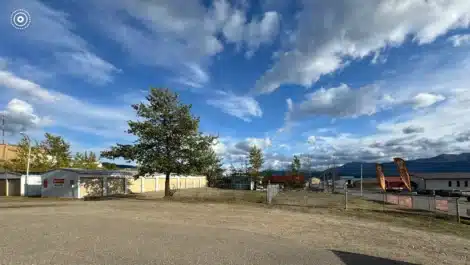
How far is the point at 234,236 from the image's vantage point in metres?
12.3

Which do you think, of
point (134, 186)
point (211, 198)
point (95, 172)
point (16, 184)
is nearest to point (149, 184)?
point (134, 186)

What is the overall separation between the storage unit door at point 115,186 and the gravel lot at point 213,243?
Answer: 84.4 feet

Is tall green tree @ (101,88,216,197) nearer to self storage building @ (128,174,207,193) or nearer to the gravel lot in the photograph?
self storage building @ (128,174,207,193)

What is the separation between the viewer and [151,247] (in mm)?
9984

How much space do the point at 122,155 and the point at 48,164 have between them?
25.1 m

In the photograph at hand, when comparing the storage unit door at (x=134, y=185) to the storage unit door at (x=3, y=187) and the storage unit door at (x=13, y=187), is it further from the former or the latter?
the storage unit door at (x=3, y=187)

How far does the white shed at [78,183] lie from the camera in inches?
1457

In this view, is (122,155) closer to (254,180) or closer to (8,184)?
(8,184)

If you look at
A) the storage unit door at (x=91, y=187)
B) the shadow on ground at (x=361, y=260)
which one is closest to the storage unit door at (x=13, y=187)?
the storage unit door at (x=91, y=187)

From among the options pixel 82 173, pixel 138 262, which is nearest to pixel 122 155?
pixel 82 173

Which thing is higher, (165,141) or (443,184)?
(165,141)

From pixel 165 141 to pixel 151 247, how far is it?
22.8m

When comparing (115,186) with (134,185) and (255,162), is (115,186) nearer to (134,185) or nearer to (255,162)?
(134,185)

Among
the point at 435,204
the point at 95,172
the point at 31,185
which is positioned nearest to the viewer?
the point at 435,204
